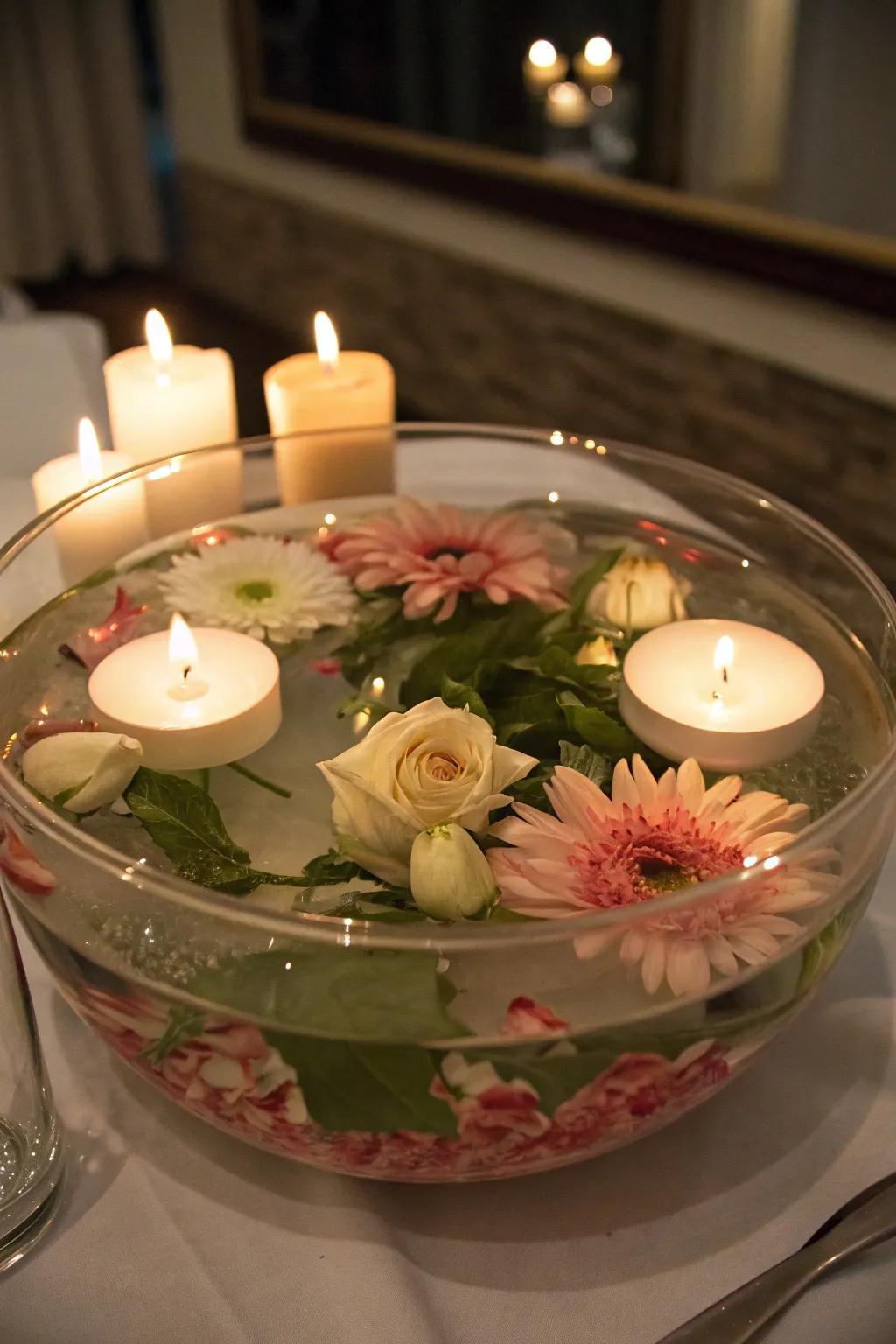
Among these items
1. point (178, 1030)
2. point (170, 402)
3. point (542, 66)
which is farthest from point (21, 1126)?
point (542, 66)

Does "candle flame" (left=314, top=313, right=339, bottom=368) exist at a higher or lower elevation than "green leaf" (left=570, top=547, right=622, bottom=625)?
higher

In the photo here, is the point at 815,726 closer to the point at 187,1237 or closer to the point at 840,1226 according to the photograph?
the point at 840,1226

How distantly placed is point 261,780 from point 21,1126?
16cm

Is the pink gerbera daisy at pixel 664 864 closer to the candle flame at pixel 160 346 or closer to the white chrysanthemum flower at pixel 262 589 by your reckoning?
the white chrysanthemum flower at pixel 262 589

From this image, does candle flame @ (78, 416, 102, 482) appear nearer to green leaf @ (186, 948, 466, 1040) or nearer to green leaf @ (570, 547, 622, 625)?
green leaf @ (570, 547, 622, 625)

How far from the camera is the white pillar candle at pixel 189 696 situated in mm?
489

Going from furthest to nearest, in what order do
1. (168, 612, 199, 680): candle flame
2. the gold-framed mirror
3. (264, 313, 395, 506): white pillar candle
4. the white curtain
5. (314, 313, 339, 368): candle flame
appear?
the white curtain < the gold-framed mirror < (314, 313, 339, 368): candle flame < (264, 313, 395, 506): white pillar candle < (168, 612, 199, 680): candle flame

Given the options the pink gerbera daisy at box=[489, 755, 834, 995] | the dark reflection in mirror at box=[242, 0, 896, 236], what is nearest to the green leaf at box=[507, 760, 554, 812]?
the pink gerbera daisy at box=[489, 755, 834, 995]

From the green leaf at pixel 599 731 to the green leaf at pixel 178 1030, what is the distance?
0.64 feet

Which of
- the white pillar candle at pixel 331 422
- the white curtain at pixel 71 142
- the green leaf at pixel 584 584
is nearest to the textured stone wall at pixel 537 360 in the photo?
the white curtain at pixel 71 142

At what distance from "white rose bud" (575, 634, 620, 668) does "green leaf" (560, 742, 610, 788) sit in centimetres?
8

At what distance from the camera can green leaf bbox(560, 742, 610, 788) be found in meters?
0.47

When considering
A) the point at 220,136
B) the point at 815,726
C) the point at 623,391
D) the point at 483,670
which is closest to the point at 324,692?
the point at 483,670

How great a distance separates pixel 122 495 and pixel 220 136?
3.15 m
